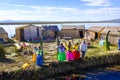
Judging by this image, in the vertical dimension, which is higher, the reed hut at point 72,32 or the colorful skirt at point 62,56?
the reed hut at point 72,32

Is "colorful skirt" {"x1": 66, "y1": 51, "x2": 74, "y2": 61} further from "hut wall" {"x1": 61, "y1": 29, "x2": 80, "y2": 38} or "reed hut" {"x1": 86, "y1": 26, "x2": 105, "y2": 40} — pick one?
"hut wall" {"x1": 61, "y1": 29, "x2": 80, "y2": 38}

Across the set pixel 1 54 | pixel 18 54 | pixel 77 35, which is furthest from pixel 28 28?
pixel 1 54

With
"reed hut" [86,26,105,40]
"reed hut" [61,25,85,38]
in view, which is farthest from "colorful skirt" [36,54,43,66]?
"reed hut" [61,25,85,38]

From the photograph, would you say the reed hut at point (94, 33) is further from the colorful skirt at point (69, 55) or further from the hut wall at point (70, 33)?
the colorful skirt at point (69, 55)

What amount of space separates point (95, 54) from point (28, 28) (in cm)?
1610

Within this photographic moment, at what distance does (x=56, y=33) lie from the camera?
41.2m

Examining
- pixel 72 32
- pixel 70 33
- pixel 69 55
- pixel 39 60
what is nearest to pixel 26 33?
pixel 70 33

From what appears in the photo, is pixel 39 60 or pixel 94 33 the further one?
pixel 94 33

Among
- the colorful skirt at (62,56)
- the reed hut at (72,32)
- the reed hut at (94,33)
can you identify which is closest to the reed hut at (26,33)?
the reed hut at (72,32)

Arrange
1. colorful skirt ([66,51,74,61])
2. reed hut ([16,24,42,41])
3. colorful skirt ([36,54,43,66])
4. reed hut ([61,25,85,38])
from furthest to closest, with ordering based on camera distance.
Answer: reed hut ([61,25,85,38]) → reed hut ([16,24,42,41]) → colorful skirt ([66,51,74,61]) → colorful skirt ([36,54,43,66])

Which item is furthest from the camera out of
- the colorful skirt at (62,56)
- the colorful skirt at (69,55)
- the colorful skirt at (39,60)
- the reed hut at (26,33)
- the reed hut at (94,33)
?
the reed hut at (26,33)

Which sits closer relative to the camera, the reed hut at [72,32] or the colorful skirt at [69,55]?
the colorful skirt at [69,55]

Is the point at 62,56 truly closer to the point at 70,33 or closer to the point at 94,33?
the point at 94,33

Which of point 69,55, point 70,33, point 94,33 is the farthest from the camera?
point 70,33
